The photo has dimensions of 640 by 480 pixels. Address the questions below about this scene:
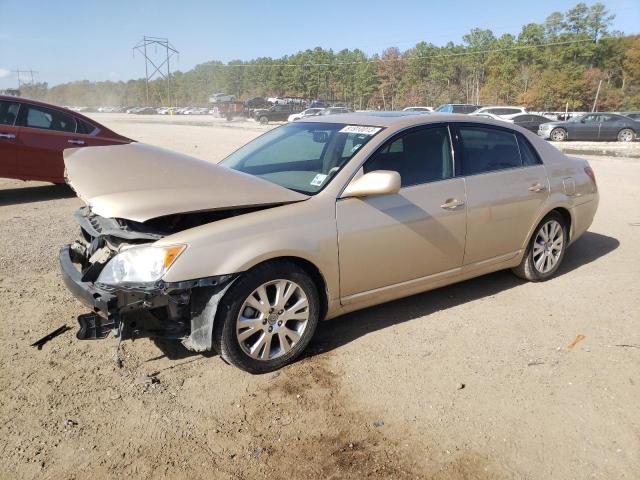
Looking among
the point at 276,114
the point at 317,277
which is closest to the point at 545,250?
the point at 317,277

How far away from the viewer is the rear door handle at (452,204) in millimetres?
4008

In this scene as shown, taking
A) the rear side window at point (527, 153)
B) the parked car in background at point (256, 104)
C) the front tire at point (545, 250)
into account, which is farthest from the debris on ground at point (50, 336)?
the parked car in background at point (256, 104)

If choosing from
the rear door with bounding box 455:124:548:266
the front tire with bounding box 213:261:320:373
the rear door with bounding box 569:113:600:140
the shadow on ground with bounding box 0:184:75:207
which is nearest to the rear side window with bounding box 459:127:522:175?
the rear door with bounding box 455:124:548:266

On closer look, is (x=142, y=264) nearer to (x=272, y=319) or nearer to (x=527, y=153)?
(x=272, y=319)

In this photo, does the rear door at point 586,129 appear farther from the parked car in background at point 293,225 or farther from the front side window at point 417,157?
the front side window at point 417,157

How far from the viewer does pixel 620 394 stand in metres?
3.13

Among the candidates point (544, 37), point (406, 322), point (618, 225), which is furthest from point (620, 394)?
point (544, 37)

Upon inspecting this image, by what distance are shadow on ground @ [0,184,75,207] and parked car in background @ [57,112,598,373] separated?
5860mm

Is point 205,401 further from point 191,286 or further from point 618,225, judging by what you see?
point 618,225

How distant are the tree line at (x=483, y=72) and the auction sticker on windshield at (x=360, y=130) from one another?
2314 inches

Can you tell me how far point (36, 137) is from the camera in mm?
8273

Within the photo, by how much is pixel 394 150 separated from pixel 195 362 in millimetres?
2066

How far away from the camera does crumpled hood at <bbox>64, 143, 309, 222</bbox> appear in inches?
117

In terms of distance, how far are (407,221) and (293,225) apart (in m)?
0.94
